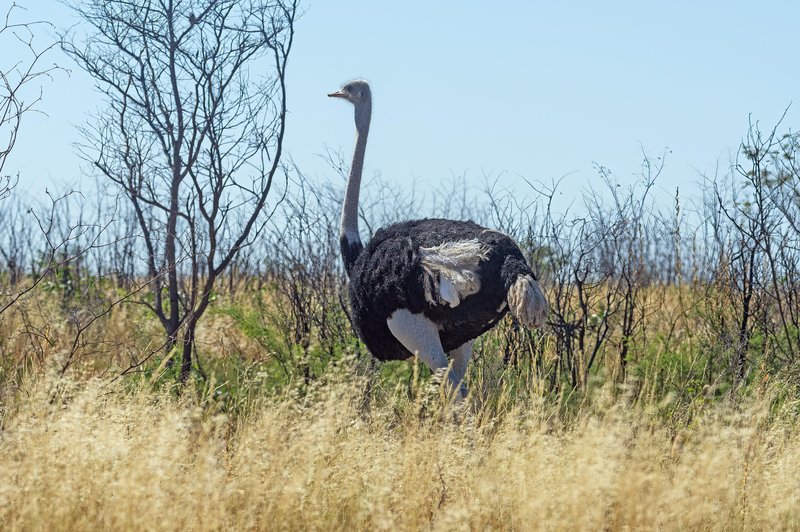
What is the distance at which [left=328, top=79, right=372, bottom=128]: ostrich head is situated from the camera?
5977 mm

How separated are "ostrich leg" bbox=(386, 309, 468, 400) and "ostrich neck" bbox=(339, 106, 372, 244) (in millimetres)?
716

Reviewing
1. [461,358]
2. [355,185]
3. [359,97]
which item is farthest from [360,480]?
[359,97]

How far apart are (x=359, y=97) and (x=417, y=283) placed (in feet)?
5.51

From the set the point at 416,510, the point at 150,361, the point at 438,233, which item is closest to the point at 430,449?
the point at 416,510

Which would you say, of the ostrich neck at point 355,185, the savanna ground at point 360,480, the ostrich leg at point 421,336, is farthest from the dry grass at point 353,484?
the ostrich neck at point 355,185

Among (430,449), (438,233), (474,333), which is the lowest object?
(430,449)

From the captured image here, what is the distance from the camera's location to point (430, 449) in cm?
379

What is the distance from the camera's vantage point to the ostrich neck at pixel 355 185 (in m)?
5.45

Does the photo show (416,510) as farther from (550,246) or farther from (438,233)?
(550,246)

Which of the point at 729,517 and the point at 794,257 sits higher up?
the point at 794,257

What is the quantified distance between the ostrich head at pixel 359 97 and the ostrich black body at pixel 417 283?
1116 mm

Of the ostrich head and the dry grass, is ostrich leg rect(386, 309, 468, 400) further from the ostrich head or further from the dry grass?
the ostrich head

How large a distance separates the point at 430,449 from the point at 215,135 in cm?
285

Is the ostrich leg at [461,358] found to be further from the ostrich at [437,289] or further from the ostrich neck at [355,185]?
the ostrich neck at [355,185]
